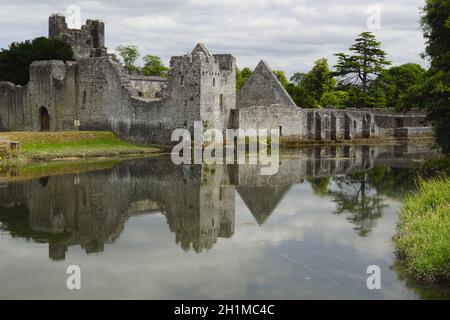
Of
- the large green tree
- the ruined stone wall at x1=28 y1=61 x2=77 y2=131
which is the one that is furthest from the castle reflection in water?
the ruined stone wall at x1=28 y1=61 x2=77 y2=131

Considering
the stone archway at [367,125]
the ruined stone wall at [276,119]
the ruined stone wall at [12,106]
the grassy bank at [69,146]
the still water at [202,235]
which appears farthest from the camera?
the stone archway at [367,125]

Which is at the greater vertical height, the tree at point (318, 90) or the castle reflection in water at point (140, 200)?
the tree at point (318, 90)

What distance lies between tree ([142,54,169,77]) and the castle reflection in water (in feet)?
147

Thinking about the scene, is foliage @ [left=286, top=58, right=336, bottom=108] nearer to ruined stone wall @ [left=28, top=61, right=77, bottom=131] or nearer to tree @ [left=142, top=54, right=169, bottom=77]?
tree @ [left=142, top=54, right=169, bottom=77]

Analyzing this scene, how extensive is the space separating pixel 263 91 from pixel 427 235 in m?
38.2

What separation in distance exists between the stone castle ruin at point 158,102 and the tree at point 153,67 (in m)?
22.3

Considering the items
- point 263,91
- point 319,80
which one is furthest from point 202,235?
point 319,80

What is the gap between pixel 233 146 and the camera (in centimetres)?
3781

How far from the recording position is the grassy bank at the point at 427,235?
34.8 ft

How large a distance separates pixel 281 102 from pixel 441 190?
3359cm

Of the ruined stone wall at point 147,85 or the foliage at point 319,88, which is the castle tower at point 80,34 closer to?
the ruined stone wall at point 147,85

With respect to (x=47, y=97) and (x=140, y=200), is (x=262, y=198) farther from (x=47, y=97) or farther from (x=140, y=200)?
(x=47, y=97)

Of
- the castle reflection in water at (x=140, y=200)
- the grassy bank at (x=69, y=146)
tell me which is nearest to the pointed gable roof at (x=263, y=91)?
the grassy bank at (x=69, y=146)

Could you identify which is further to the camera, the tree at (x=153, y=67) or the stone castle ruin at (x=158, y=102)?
the tree at (x=153, y=67)
